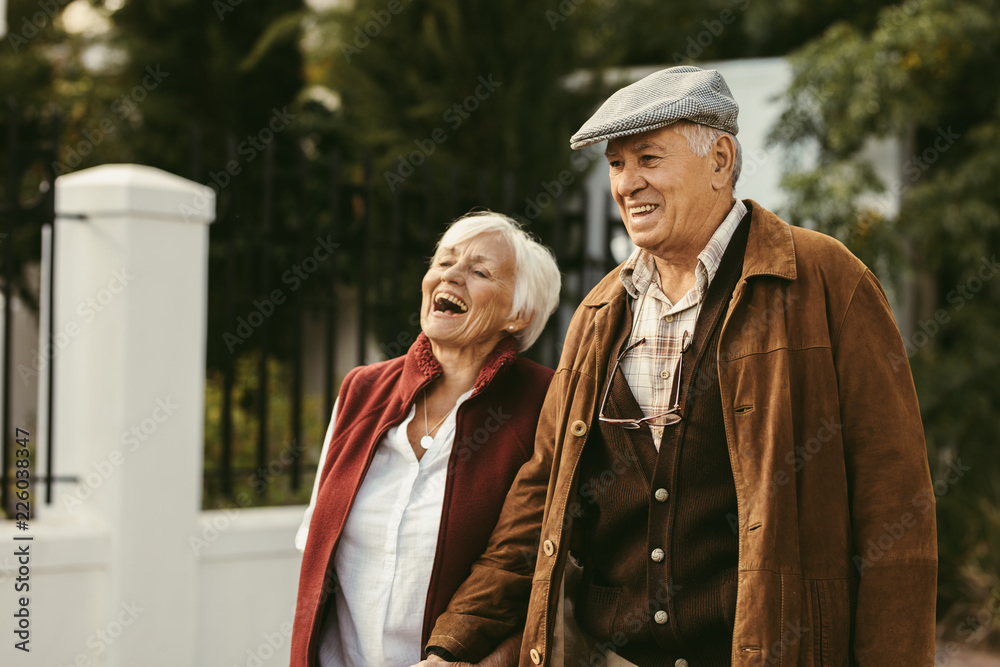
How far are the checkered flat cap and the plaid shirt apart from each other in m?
0.23

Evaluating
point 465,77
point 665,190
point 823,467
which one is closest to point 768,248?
point 665,190

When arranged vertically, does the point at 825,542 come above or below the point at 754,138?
below

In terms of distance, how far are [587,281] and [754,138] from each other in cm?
325

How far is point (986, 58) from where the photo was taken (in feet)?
22.3

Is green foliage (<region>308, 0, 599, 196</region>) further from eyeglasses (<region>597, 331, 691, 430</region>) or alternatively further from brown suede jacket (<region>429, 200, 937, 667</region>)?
brown suede jacket (<region>429, 200, 937, 667</region>)

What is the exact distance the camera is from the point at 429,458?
92.7 inches

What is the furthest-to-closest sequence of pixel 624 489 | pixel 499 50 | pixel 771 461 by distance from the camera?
1. pixel 499 50
2. pixel 624 489
3. pixel 771 461

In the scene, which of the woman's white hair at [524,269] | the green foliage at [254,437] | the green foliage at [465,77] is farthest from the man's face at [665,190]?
the green foliage at [465,77]

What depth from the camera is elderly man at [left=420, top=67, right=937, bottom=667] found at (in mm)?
1786

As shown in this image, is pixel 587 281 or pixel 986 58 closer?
pixel 587 281

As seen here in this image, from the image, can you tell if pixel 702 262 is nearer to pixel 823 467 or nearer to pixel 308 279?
pixel 823 467

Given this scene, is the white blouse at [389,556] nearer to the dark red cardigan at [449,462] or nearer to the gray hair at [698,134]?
the dark red cardigan at [449,462]

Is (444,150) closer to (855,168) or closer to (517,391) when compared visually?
(855,168)

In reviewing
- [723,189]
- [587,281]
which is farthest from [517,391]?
[587,281]
